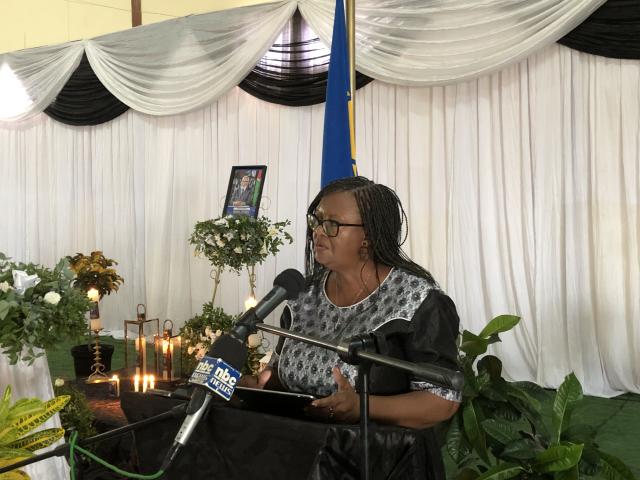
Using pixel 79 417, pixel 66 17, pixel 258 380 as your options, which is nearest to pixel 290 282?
pixel 258 380

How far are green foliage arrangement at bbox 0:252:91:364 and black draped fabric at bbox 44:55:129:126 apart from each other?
18.6ft

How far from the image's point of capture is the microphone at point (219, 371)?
1.31 meters

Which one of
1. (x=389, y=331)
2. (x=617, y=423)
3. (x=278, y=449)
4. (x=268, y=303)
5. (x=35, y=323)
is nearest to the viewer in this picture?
(x=268, y=303)

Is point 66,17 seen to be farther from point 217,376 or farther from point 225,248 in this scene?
point 217,376

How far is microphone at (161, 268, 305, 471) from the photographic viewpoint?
1311 mm

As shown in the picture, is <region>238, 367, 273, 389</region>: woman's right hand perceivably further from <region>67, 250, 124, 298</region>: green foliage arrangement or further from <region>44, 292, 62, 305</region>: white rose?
<region>67, 250, 124, 298</region>: green foliage arrangement

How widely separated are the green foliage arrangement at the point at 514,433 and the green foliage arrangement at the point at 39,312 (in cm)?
158

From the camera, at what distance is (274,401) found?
180 cm

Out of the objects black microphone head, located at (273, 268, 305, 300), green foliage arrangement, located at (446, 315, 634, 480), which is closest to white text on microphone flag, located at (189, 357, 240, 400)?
black microphone head, located at (273, 268, 305, 300)

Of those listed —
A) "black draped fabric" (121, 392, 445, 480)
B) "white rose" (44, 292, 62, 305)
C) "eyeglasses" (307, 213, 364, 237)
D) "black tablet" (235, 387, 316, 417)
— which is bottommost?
"black draped fabric" (121, 392, 445, 480)

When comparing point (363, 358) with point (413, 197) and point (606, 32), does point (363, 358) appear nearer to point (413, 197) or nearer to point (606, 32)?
point (606, 32)

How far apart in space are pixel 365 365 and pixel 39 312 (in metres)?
1.86

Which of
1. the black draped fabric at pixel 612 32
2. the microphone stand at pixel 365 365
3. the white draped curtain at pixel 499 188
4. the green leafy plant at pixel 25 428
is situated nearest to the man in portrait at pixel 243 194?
the white draped curtain at pixel 499 188

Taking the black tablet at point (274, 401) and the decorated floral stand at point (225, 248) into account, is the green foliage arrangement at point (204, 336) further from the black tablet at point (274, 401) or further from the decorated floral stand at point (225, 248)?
the black tablet at point (274, 401)
